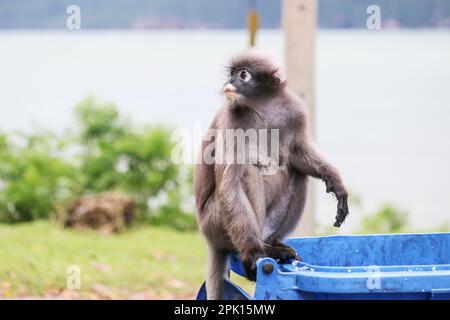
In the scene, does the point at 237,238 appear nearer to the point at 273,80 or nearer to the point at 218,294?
the point at 218,294

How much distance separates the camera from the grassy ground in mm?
5496

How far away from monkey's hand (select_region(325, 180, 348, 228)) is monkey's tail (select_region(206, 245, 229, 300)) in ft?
2.09

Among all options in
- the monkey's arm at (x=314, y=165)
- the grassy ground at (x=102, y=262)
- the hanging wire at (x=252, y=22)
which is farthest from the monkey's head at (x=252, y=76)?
the grassy ground at (x=102, y=262)

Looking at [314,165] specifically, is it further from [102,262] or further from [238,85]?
[102,262]

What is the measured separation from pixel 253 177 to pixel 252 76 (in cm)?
58

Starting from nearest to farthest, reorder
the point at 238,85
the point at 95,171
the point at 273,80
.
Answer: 1. the point at 238,85
2. the point at 273,80
3. the point at 95,171

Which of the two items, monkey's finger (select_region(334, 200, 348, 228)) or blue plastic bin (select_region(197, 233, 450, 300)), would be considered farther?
monkey's finger (select_region(334, 200, 348, 228))

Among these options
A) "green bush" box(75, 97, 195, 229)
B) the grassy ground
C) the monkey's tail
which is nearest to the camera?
the monkey's tail

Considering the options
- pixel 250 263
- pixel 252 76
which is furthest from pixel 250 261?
pixel 252 76

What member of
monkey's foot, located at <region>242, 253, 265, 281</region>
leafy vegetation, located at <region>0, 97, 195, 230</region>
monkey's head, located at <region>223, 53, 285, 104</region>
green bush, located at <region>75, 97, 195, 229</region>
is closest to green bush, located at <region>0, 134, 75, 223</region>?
leafy vegetation, located at <region>0, 97, 195, 230</region>

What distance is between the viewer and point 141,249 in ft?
21.9

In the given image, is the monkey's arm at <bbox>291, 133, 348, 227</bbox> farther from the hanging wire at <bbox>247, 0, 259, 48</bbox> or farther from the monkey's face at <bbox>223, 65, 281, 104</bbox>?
the hanging wire at <bbox>247, 0, 259, 48</bbox>

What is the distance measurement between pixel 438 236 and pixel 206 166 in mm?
1220

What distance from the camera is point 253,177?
4.04 metres
